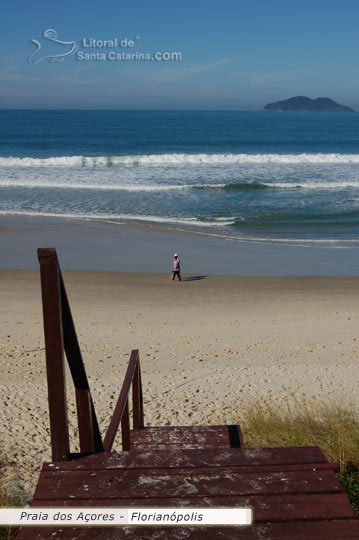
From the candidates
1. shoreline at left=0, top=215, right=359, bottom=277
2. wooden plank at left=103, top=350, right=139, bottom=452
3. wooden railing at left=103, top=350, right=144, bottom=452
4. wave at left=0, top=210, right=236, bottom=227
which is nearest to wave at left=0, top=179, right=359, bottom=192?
wave at left=0, top=210, right=236, bottom=227

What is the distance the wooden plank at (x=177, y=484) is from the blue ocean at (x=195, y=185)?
2092cm

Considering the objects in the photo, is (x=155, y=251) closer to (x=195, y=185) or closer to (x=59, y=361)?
(x=195, y=185)

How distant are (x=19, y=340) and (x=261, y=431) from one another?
633 centimetres

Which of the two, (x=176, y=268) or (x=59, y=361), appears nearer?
(x=59, y=361)

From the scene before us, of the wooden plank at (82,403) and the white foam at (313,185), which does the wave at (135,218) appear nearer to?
the white foam at (313,185)

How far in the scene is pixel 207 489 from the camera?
10.9ft

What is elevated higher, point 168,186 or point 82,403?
point 168,186

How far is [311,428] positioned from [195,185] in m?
31.7

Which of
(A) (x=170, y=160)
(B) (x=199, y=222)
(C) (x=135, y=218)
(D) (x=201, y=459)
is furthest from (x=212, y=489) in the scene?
(A) (x=170, y=160)

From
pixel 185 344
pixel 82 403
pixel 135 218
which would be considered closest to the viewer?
pixel 82 403

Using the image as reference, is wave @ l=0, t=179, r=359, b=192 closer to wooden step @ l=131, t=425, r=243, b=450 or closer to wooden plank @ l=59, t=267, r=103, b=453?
wooden step @ l=131, t=425, r=243, b=450

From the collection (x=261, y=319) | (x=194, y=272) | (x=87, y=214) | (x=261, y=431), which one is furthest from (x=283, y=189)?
(x=261, y=431)

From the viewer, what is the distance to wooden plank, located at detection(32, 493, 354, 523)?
10.0 ft
